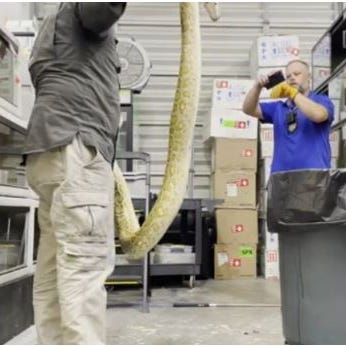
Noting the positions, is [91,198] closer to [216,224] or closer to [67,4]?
[67,4]

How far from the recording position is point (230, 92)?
5602mm

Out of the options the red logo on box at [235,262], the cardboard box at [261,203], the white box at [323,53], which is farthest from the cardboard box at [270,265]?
the white box at [323,53]

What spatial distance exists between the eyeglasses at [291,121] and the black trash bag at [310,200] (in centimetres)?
73

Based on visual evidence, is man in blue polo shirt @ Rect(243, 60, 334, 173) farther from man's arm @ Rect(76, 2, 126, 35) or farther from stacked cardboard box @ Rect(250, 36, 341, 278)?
stacked cardboard box @ Rect(250, 36, 341, 278)

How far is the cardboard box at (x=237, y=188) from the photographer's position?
554 centimetres

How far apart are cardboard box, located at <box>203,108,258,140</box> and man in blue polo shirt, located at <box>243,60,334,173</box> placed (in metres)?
2.59

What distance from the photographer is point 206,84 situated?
653 centimetres

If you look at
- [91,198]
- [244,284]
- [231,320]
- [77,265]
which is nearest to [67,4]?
[91,198]

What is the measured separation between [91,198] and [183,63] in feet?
1.72

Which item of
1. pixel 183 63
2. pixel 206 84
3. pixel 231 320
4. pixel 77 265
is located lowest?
pixel 231 320

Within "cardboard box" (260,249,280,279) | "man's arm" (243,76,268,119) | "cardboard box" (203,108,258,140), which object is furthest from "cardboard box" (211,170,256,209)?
"man's arm" (243,76,268,119)

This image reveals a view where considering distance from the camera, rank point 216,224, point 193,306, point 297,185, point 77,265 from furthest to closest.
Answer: point 216,224
point 193,306
point 297,185
point 77,265

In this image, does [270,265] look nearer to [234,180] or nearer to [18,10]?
[234,180]

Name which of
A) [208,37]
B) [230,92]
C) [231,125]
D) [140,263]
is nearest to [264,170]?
[231,125]
